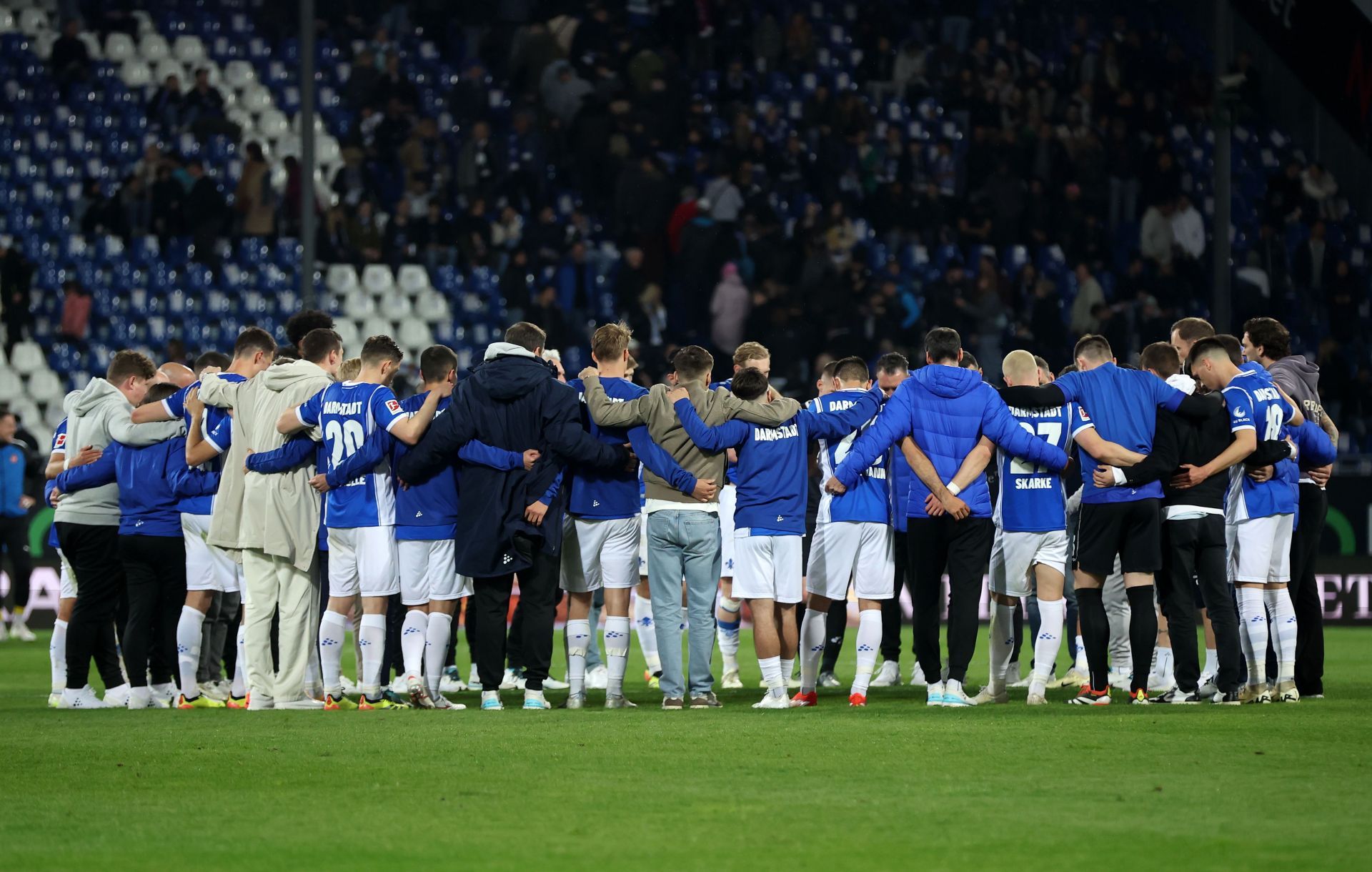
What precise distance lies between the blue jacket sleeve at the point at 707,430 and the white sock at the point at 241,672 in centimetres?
319

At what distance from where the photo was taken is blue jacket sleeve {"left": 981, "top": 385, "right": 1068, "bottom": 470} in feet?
35.9

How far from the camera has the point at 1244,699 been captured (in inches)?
440

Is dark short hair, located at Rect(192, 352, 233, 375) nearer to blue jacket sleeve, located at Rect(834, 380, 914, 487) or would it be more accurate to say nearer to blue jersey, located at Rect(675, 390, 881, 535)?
blue jersey, located at Rect(675, 390, 881, 535)

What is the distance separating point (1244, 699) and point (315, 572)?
6.06 metres

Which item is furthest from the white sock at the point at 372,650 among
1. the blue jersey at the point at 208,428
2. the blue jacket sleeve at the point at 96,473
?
the blue jacket sleeve at the point at 96,473

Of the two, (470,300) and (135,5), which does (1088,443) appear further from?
(135,5)

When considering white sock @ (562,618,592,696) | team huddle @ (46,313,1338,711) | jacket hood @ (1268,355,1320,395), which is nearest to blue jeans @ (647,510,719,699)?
team huddle @ (46,313,1338,711)

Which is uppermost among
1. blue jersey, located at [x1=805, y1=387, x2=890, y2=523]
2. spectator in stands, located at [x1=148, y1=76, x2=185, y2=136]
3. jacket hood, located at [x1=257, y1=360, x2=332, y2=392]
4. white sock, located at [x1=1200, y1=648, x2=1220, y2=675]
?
spectator in stands, located at [x1=148, y1=76, x2=185, y2=136]

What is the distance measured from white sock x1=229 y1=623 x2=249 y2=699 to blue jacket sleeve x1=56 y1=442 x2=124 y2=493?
4.56 feet

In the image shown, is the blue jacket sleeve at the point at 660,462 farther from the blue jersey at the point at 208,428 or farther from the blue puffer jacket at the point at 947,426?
the blue jersey at the point at 208,428

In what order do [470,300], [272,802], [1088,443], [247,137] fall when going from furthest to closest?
[247,137] → [470,300] → [1088,443] → [272,802]

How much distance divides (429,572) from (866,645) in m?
2.88

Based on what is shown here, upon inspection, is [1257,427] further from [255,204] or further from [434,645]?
[255,204]

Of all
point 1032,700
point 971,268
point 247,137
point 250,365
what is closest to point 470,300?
point 247,137
